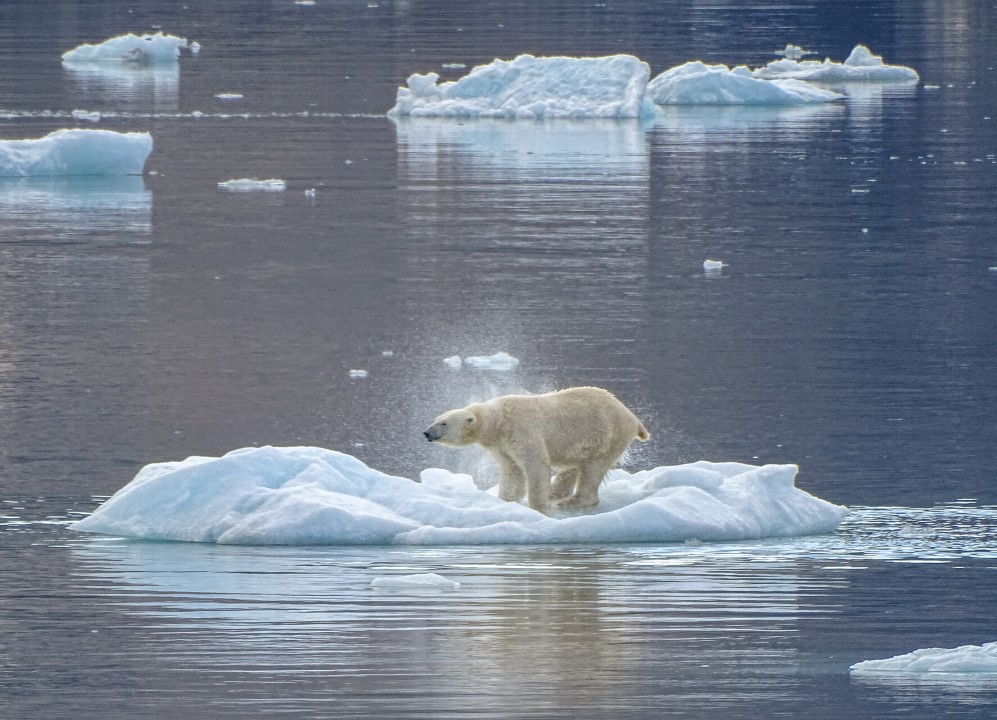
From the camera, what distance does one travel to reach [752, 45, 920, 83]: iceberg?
125 feet

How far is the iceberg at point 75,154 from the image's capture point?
23.1m

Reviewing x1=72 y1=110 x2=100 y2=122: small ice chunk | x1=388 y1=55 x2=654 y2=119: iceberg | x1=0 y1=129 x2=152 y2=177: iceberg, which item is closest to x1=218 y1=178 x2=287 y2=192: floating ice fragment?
x1=0 y1=129 x2=152 y2=177: iceberg

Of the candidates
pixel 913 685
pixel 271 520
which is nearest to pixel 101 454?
pixel 271 520

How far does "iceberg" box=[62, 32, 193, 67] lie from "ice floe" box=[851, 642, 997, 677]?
3587 centimetres

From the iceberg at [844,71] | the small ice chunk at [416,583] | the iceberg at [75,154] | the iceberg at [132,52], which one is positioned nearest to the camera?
the small ice chunk at [416,583]

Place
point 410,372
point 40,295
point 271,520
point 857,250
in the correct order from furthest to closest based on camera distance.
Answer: point 857,250 < point 40,295 < point 410,372 < point 271,520

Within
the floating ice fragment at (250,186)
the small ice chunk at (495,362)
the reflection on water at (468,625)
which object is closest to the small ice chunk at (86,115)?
the floating ice fragment at (250,186)

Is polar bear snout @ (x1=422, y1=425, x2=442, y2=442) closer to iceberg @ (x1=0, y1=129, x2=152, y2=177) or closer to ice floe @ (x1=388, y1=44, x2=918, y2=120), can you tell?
iceberg @ (x1=0, y1=129, x2=152, y2=177)

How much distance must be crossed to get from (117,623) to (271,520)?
4.17 ft

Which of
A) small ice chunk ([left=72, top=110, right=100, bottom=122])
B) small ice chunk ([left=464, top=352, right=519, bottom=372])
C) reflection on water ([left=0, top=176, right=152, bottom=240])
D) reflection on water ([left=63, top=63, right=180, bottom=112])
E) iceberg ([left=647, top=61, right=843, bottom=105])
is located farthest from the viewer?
iceberg ([left=647, top=61, right=843, bottom=105])

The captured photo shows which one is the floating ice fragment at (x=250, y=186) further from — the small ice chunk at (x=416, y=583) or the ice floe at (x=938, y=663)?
the ice floe at (x=938, y=663)

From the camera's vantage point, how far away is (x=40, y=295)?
53.3 ft

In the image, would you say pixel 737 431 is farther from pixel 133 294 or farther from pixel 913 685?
pixel 133 294

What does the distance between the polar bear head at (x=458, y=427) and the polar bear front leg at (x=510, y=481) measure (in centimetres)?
20
